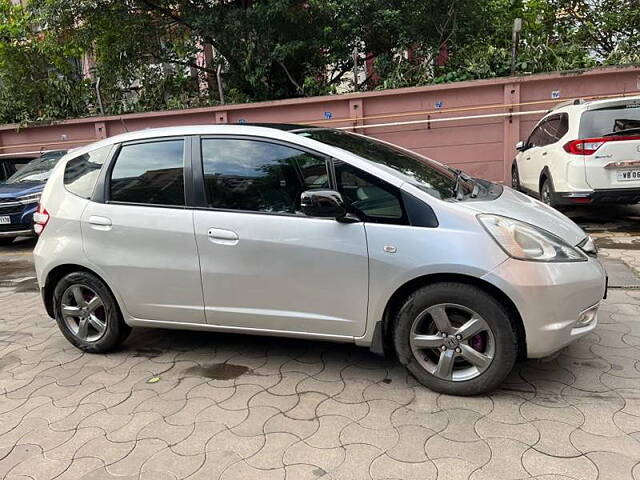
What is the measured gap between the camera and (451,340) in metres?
2.85

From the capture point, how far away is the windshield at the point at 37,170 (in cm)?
885

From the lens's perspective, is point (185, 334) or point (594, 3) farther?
point (594, 3)

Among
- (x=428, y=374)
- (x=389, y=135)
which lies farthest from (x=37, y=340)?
(x=389, y=135)

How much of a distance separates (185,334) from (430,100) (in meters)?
7.76

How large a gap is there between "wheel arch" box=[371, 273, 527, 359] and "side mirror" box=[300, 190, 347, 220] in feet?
1.83

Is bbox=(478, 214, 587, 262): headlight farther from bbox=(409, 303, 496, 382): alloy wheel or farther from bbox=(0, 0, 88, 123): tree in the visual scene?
bbox=(0, 0, 88, 123): tree

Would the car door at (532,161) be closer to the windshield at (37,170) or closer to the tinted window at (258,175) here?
the tinted window at (258,175)

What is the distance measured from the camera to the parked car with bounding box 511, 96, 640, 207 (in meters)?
6.12

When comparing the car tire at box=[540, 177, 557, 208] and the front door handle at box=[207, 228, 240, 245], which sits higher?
the front door handle at box=[207, 228, 240, 245]

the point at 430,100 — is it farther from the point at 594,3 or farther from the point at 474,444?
the point at 474,444

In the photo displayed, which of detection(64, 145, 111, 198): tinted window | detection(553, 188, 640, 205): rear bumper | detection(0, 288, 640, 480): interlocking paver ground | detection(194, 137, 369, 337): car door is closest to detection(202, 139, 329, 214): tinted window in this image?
detection(194, 137, 369, 337): car door

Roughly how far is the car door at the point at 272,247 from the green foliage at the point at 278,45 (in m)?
8.28

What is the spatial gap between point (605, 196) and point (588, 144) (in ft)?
2.19

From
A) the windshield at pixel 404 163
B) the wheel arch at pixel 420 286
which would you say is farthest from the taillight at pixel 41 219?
the wheel arch at pixel 420 286
